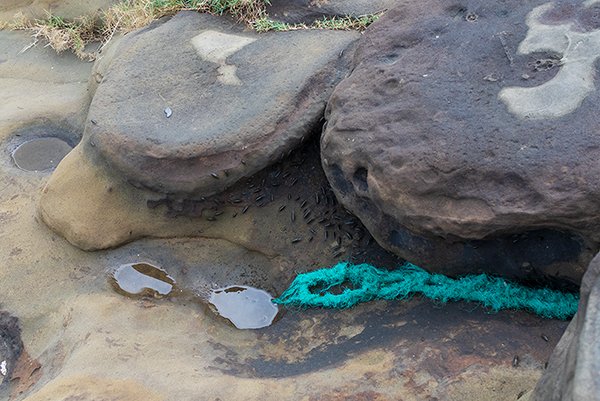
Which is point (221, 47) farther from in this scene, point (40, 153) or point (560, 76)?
point (560, 76)

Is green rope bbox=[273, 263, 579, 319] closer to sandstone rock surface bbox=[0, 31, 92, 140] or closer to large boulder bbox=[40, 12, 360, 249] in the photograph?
large boulder bbox=[40, 12, 360, 249]

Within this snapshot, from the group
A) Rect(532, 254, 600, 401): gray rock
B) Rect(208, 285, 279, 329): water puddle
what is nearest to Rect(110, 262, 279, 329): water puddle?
Rect(208, 285, 279, 329): water puddle

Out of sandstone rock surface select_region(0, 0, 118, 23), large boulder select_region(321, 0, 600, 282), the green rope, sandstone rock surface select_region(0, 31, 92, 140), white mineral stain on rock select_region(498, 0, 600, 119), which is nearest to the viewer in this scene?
large boulder select_region(321, 0, 600, 282)

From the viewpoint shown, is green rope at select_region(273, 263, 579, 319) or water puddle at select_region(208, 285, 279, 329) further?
water puddle at select_region(208, 285, 279, 329)

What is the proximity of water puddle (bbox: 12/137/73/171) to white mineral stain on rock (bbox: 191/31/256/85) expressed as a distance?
1.16 meters

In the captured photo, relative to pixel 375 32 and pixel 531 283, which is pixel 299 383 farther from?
pixel 375 32

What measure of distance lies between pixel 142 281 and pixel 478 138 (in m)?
1.82

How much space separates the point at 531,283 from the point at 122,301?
1.77 metres

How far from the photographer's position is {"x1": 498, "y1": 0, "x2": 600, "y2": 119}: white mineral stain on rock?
2.62 metres

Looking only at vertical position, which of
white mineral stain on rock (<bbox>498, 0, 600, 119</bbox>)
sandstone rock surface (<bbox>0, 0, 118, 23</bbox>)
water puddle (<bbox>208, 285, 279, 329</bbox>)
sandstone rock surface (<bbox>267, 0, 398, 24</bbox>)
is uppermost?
white mineral stain on rock (<bbox>498, 0, 600, 119</bbox>)

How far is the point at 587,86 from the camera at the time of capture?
264cm

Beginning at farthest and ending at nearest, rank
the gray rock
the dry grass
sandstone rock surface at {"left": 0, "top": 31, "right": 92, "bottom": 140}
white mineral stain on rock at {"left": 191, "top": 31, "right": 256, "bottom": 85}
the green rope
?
sandstone rock surface at {"left": 0, "top": 31, "right": 92, "bottom": 140} < the dry grass < white mineral stain on rock at {"left": 191, "top": 31, "right": 256, "bottom": 85} < the green rope < the gray rock

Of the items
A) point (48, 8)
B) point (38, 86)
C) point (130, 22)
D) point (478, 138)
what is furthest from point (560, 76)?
point (48, 8)

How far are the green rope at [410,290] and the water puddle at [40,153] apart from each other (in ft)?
6.18
